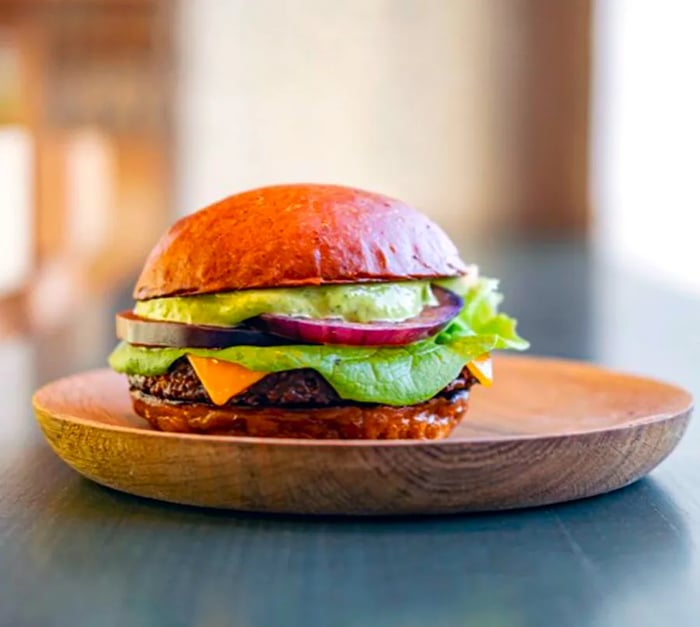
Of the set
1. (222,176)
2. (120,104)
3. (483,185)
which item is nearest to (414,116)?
(483,185)

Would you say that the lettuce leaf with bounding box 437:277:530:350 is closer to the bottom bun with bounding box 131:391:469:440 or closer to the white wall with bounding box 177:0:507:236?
the bottom bun with bounding box 131:391:469:440

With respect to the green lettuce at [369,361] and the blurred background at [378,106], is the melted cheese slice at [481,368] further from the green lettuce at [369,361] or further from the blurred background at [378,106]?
the blurred background at [378,106]

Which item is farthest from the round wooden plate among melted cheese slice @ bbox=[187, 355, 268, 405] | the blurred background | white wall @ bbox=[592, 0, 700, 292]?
the blurred background

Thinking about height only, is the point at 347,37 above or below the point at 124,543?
above

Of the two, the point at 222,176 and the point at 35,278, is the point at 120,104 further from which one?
the point at 35,278

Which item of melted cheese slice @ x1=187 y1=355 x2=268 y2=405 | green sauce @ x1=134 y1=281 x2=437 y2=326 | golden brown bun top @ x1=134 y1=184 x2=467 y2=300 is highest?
golden brown bun top @ x1=134 y1=184 x2=467 y2=300

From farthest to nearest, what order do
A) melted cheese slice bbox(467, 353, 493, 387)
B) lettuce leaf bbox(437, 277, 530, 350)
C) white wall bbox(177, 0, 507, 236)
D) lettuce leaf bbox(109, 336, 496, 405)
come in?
white wall bbox(177, 0, 507, 236), lettuce leaf bbox(437, 277, 530, 350), melted cheese slice bbox(467, 353, 493, 387), lettuce leaf bbox(109, 336, 496, 405)

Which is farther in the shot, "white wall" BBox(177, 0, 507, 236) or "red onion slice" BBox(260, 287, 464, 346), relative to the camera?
"white wall" BBox(177, 0, 507, 236)

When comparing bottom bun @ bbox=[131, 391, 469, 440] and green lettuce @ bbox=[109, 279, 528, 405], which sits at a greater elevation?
green lettuce @ bbox=[109, 279, 528, 405]
